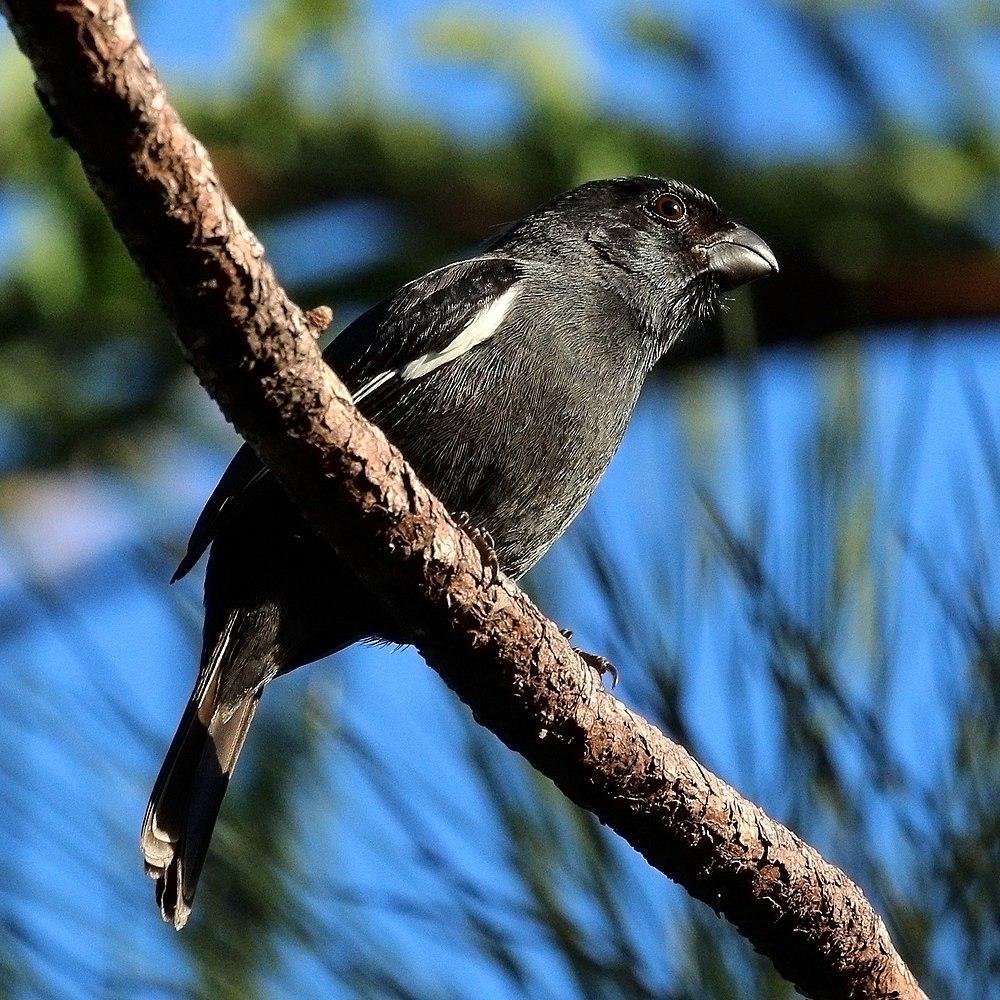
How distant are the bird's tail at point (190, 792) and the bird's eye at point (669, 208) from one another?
1.85m

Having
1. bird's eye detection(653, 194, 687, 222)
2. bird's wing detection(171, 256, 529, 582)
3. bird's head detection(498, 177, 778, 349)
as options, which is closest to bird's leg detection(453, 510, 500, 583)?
bird's wing detection(171, 256, 529, 582)

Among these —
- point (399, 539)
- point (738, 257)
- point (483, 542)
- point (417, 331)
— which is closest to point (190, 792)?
point (483, 542)

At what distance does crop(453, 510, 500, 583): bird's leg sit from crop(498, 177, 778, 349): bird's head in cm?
96

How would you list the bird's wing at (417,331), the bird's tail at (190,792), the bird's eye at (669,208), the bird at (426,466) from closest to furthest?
1. the bird's tail at (190,792)
2. the bird at (426,466)
3. the bird's wing at (417,331)
4. the bird's eye at (669,208)

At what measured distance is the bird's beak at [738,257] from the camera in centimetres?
435

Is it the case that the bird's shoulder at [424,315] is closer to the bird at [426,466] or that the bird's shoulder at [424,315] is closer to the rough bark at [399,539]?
the bird at [426,466]

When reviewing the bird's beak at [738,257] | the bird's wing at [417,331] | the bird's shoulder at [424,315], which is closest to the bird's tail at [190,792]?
the bird's wing at [417,331]

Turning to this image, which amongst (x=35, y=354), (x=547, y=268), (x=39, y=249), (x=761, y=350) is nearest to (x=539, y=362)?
(x=547, y=268)

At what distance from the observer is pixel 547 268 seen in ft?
13.9

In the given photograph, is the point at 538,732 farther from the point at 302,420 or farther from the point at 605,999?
the point at 302,420

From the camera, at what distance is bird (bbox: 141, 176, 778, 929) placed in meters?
3.56

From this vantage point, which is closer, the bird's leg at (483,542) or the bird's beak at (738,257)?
the bird's leg at (483,542)

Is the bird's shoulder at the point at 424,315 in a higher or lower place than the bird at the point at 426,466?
higher

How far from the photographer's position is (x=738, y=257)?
4.46m
